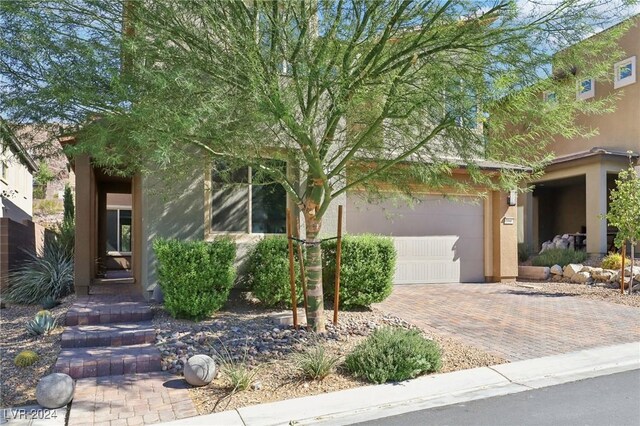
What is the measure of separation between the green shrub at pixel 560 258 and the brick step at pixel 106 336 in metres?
12.6

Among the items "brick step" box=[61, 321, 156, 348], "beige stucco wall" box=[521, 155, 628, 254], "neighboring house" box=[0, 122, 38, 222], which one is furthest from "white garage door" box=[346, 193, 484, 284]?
"neighboring house" box=[0, 122, 38, 222]

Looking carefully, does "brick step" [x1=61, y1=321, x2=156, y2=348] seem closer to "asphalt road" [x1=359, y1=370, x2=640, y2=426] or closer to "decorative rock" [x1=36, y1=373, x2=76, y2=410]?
"decorative rock" [x1=36, y1=373, x2=76, y2=410]

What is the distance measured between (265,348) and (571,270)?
36.0 feet

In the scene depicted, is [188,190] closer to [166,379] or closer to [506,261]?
[166,379]

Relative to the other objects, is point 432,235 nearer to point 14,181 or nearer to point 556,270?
point 556,270

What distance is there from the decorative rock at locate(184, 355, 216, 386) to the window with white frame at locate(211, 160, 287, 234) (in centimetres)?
420

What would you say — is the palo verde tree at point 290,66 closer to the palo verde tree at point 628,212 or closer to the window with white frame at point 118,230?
the palo verde tree at point 628,212

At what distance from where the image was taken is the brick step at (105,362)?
581 cm

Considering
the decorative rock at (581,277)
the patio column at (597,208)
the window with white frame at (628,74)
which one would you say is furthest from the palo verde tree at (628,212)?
the window with white frame at (628,74)

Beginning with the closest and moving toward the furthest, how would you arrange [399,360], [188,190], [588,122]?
[399,360], [188,190], [588,122]

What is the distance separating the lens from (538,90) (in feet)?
20.4

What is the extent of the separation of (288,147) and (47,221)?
22564mm

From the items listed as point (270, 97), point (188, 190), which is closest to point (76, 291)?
point (188, 190)

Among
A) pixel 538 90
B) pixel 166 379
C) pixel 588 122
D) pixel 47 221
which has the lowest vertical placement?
pixel 166 379
